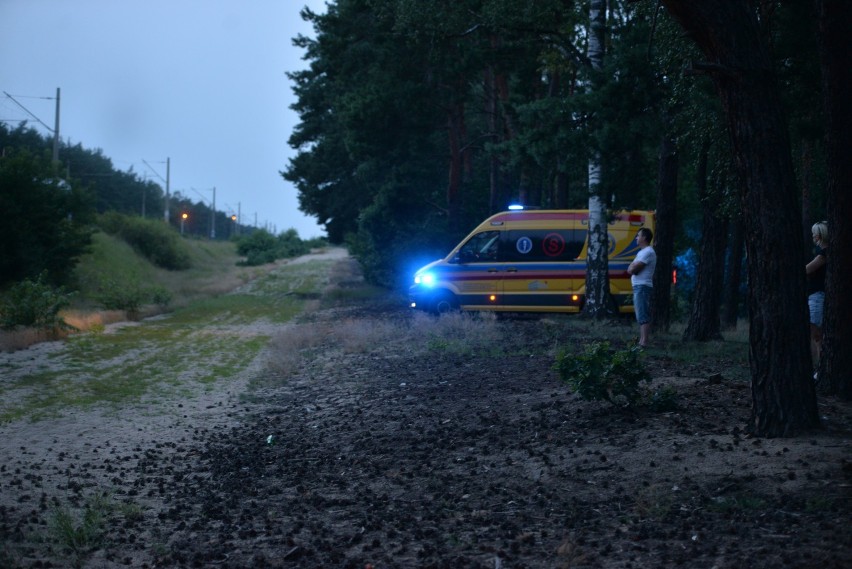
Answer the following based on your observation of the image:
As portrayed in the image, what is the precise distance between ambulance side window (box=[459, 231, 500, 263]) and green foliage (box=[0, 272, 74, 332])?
1027 centimetres

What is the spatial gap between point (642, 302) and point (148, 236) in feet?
166

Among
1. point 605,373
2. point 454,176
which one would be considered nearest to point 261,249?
point 454,176

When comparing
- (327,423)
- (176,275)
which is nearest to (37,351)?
(327,423)

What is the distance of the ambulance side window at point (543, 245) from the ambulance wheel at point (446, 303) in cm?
186

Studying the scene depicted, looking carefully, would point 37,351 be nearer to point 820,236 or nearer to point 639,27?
point 639,27

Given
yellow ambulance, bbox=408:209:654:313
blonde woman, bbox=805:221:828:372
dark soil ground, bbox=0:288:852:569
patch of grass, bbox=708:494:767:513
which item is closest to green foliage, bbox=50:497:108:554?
dark soil ground, bbox=0:288:852:569

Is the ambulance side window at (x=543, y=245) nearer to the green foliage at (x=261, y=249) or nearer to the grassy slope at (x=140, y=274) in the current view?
the grassy slope at (x=140, y=274)

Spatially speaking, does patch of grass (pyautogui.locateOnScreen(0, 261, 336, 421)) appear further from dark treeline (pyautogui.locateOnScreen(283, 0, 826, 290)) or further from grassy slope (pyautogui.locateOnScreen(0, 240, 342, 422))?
dark treeline (pyautogui.locateOnScreen(283, 0, 826, 290))

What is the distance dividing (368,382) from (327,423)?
2.89 meters

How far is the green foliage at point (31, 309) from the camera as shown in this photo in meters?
20.6

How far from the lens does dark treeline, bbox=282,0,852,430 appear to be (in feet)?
24.7

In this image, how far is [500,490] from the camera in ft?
24.4

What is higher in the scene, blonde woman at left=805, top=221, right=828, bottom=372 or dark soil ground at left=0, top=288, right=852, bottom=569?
blonde woman at left=805, top=221, right=828, bottom=372

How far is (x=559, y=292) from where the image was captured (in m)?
23.9
